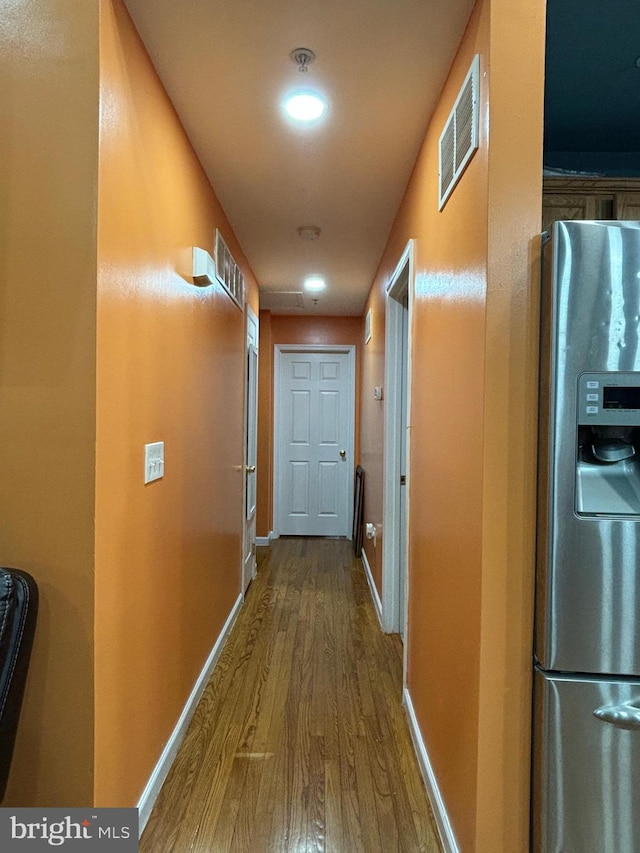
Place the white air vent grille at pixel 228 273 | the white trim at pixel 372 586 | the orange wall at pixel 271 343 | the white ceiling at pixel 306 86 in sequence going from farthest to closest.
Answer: the orange wall at pixel 271 343
the white trim at pixel 372 586
the white air vent grille at pixel 228 273
the white ceiling at pixel 306 86

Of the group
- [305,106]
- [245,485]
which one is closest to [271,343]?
[245,485]

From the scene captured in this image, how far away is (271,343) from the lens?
5684 millimetres

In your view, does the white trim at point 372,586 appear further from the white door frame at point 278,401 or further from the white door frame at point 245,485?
the white door frame at point 278,401

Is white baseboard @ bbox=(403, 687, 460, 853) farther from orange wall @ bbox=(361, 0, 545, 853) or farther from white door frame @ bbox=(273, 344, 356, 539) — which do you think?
white door frame @ bbox=(273, 344, 356, 539)

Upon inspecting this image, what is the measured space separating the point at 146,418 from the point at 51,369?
16.2 inches

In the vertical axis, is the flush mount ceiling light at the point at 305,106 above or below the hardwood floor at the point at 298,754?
above

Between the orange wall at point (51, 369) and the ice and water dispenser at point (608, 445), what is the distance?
121cm

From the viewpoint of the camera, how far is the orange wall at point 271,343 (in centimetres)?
551

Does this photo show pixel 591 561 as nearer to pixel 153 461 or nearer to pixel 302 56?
pixel 153 461

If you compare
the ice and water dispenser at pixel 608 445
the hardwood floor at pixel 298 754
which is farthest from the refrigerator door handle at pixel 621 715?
the hardwood floor at pixel 298 754

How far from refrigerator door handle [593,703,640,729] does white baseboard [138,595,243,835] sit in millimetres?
1407

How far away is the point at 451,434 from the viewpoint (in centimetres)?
164
